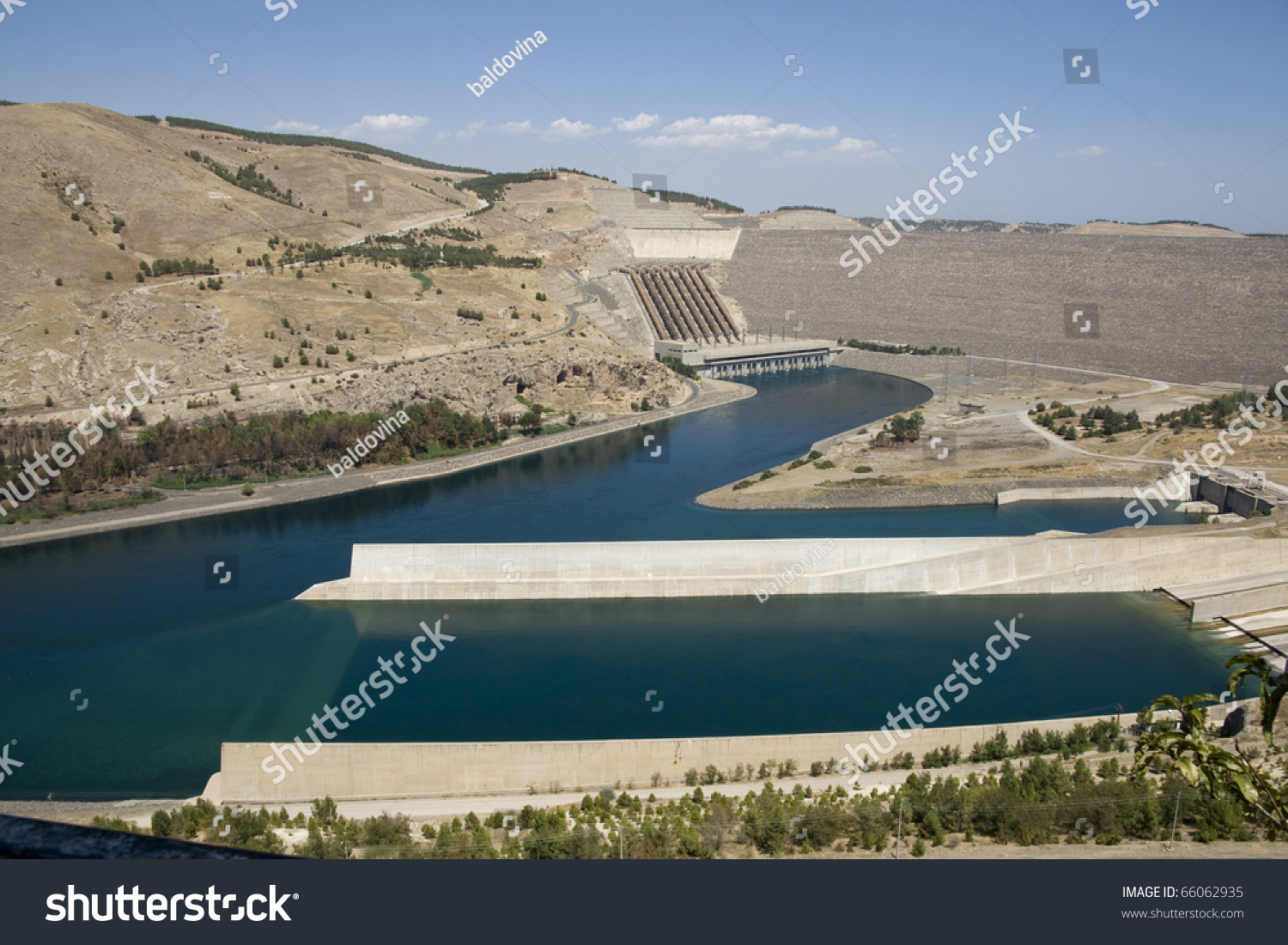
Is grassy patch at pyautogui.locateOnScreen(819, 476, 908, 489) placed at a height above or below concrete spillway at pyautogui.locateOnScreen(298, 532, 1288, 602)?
above

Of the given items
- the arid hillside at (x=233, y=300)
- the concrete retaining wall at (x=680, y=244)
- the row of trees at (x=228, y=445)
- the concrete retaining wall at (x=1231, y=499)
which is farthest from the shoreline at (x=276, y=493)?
the concrete retaining wall at (x=680, y=244)

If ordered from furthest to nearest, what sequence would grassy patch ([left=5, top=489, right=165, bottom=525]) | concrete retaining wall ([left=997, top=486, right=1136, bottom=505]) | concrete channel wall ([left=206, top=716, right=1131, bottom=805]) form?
concrete retaining wall ([left=997, top=486, right=1136, bottom=505])
grassy patch ([left=5, top=489, right=165, bottom=525])
concrete channel wall ([left=206, top=716, right=1131, bottom=805])

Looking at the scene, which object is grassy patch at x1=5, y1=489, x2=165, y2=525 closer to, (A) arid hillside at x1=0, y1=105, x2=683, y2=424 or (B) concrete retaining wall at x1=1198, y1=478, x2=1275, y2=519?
(A) arid hillside at x1=0, y1=105, x2=683, y2=424

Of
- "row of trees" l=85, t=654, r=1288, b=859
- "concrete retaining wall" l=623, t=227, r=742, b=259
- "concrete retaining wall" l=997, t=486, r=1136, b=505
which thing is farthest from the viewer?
"concrete retaining wall" l=623, t=227, r=742, b=259

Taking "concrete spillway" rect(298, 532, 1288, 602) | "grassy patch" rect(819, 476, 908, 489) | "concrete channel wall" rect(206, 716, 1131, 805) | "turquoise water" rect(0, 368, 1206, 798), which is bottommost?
"concrete channel wall" rect(206, 716, 1131, 805)

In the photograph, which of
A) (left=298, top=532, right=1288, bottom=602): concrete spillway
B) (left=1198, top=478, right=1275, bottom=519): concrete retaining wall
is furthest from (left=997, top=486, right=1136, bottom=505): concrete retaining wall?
(left=298, top=532, right=1288, bottom=602): concrete spillway

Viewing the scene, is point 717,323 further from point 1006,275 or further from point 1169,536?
point 1169,536
